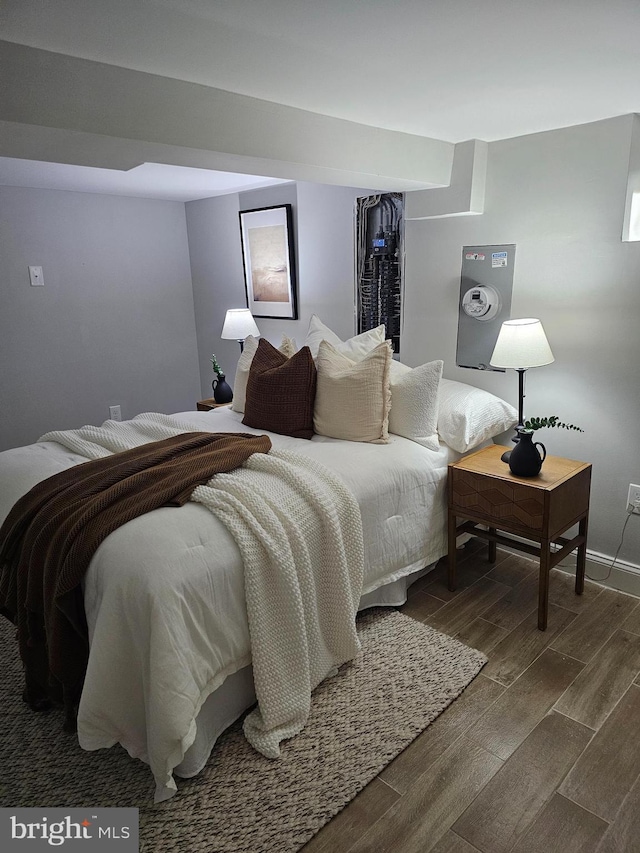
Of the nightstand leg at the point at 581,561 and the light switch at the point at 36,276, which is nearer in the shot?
the nightstand leg at the point at 581,561

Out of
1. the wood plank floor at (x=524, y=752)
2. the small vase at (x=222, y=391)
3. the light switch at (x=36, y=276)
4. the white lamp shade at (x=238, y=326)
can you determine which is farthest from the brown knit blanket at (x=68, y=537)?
the light switch at (x=36, y=276)

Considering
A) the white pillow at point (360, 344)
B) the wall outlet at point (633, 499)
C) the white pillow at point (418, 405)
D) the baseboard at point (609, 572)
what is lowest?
the baseboard at point (609, 572)

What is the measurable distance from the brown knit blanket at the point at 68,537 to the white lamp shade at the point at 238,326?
1.91m

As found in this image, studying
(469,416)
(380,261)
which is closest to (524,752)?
(469,416)

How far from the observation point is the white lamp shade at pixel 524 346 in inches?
99.6

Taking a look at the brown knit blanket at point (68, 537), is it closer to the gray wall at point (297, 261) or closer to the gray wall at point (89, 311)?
the gray wall at point (297, 261)

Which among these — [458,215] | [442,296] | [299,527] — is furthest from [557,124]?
[299,527]

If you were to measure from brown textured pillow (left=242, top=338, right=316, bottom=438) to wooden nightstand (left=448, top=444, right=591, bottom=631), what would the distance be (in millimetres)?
770

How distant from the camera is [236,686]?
194 cm

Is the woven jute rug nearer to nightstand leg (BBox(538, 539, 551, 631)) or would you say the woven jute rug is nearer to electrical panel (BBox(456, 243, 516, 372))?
nightstand leg (BBox(538, 539, 551, 631))

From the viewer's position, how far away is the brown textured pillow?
2.84 m

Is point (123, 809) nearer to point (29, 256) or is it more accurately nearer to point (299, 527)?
point (299, 527)

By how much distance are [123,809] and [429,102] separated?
2.60m

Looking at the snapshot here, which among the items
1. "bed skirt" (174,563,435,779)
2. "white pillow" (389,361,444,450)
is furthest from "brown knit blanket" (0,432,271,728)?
"white pillow" (389,361,444,450)
